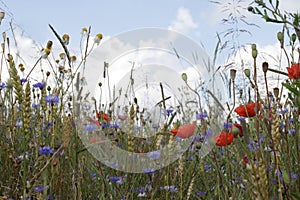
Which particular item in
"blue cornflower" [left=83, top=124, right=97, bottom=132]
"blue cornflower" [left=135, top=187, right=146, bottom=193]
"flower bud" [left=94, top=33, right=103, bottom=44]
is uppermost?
"flower bud" [left=94, top=33, right=103, bottom=44]

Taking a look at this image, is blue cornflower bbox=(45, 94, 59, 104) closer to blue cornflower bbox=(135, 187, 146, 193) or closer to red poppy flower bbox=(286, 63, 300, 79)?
blue cornflower bbox=(135, 187, 146, 193)

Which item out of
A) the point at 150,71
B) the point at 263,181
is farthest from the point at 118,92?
the point at 263,181

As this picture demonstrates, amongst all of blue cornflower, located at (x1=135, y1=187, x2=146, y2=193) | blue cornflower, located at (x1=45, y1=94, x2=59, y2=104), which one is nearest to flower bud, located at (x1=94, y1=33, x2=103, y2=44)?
blue cornflower, located at (x1=45, y1=94, x2=59, y2=104)

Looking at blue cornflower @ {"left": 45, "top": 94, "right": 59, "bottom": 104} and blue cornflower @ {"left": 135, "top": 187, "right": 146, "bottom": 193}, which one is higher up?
blue cornflower @ {"left": 45, "top": 94, "right": 59, "bottom": 104}

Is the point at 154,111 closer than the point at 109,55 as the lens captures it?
No

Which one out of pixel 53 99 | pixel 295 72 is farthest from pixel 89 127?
pixel 295 72

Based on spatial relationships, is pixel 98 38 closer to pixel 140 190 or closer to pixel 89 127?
pixel 89 127

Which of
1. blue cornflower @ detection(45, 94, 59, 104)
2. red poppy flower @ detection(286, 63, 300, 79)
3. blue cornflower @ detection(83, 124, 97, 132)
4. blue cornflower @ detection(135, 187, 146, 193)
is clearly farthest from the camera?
blue cornflower @ detection(83, 124, 97, 132)

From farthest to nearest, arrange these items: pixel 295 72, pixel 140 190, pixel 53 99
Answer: pixel 140 190, pixel 53 99, pixel 295 72

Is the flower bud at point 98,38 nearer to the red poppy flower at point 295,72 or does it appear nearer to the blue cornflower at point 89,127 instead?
the blue cornflower at point 89,127

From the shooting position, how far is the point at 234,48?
2.42 metres

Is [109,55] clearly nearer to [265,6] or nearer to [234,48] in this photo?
[234,48]

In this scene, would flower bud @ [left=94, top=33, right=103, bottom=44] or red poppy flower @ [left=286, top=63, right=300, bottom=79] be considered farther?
flower bud @ [left=94, top=33, right=103, bottom=44]

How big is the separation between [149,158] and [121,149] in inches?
6.6
